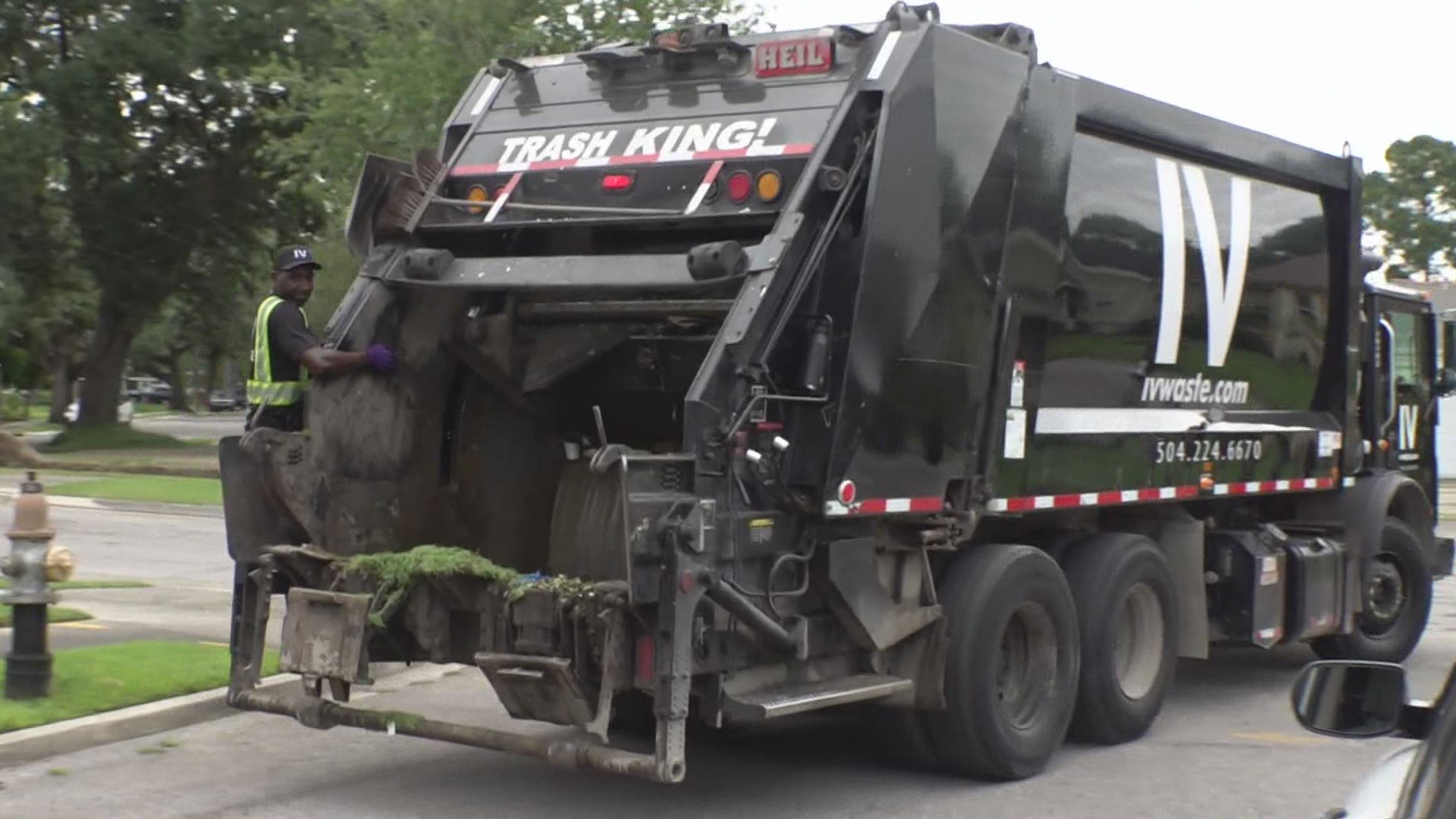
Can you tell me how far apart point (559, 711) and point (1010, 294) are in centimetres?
265

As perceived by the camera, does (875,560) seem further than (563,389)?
No

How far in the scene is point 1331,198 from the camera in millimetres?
10930

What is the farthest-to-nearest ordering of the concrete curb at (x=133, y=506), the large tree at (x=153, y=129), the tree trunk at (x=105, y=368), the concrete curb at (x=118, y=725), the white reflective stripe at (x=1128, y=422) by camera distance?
the tree trunk at (x=105, y=368), the large tree at (x=153, y=129), the concrete curb at (x=133, y=506), the white reflective stripe at (x=1128, y=422), the concrete curb at (x=118, y=725)

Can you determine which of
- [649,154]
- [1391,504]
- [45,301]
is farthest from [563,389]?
[45,301]

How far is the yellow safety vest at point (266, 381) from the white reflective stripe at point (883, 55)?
269 cm

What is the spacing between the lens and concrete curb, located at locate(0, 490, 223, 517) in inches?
877

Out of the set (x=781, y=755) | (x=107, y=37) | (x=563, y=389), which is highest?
(x=107, y=37)

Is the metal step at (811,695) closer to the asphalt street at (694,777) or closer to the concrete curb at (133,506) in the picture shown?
the asphalt street at (694,777)

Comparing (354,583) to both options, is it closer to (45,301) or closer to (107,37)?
(107,37)

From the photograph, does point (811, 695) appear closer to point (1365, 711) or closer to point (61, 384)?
point (1365, 711)

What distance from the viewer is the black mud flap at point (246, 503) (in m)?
7.67

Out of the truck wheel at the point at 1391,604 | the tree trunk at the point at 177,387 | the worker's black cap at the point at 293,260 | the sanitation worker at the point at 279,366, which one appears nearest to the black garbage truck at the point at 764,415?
the sanitation worker at the point at 279,366

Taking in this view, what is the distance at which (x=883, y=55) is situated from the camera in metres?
7.28

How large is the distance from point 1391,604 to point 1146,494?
329 centimetres
